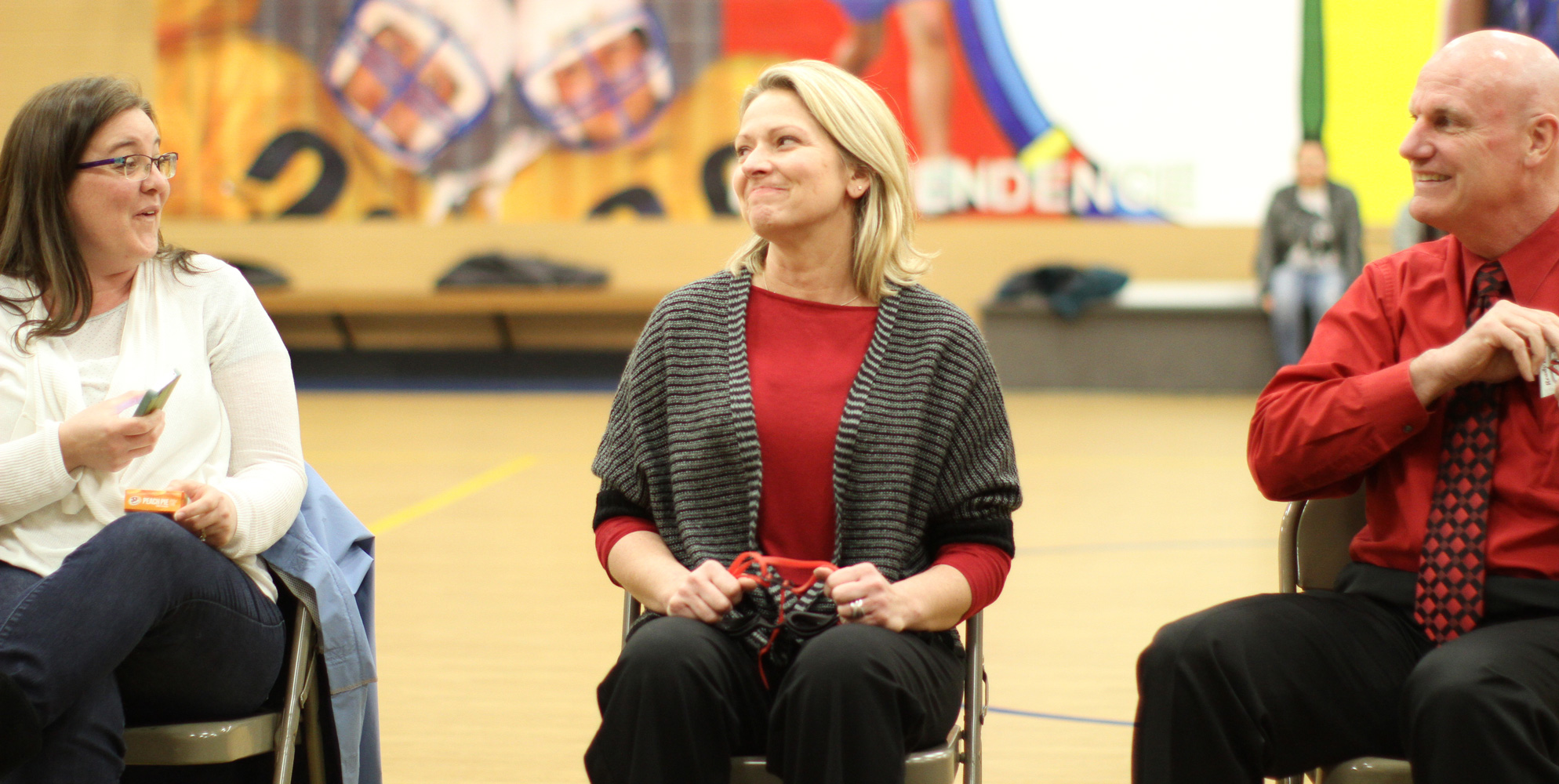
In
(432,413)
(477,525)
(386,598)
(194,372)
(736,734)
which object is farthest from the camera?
(432,413)

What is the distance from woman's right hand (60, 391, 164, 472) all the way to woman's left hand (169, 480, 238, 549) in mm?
71

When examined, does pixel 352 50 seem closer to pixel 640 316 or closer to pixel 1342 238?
pixel 640 316

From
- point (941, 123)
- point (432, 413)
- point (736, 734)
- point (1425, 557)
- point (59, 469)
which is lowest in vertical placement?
point (432, 413)

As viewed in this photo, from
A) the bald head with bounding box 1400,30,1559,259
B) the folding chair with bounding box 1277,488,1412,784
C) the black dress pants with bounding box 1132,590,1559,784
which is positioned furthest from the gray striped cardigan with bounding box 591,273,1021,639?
the bald head with bounding box 1400,30,1559,259

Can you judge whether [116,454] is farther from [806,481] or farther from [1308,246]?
[1308,246]

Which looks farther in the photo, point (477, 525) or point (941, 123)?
point (941, 123)

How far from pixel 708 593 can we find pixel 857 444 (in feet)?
0.90

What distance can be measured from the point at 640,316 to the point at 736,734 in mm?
8743

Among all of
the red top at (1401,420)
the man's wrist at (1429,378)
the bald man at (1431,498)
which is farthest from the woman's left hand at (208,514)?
the man's wrist at (1429,378)

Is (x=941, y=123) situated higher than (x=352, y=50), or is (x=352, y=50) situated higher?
(x=352, y=50)

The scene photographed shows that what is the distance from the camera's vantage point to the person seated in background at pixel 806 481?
5.37 ft

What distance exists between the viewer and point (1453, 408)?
6.02 ft

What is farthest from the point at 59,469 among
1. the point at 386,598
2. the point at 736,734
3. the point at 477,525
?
the point at 477,525

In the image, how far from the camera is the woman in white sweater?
1.68 meters
